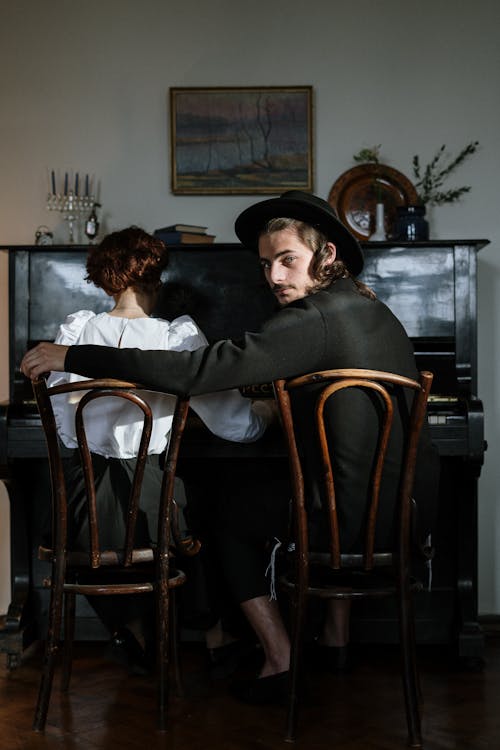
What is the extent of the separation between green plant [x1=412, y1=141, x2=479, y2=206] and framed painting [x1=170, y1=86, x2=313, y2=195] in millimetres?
434

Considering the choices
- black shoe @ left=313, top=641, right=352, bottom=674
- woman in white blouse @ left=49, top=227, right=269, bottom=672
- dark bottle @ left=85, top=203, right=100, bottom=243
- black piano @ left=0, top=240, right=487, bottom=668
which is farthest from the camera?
dark bottle @ left=85, top=203, right=100, bottom=243

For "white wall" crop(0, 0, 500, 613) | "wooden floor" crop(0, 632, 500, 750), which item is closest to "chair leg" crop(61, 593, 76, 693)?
"wooden floor" crop(0, 632, 500, 750)

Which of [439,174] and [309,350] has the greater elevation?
[439,174]

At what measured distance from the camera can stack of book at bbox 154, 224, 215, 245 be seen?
11.5ft

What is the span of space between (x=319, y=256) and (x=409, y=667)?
1.08 meters

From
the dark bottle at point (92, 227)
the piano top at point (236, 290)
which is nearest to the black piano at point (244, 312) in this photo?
the piano top at point (236, 290)

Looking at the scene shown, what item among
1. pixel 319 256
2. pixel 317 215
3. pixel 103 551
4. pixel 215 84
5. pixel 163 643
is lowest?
pixel 163 643

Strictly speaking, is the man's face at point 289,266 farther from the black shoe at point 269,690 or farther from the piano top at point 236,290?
the black shoe at point 269,690

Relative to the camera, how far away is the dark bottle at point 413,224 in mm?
3531

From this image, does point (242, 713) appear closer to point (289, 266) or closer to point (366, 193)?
point (289, 266)

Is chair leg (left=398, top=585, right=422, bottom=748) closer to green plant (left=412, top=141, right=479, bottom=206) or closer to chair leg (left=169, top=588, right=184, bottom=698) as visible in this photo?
chair leg (left=169, top=588, right=184, bottom=698)

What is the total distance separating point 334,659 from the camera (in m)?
3.13

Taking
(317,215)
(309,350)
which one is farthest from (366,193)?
(309,350)

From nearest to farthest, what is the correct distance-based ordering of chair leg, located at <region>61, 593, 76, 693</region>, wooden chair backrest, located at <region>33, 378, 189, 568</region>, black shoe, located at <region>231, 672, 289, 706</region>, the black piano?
wooden chair backrest, located at <region>33, 378, 189, 568</region> → black shoe, located at <region>231, 672, 289, 706</region> → chair leg, located at <region>61, 593, 76, 693</region> → the black piano
